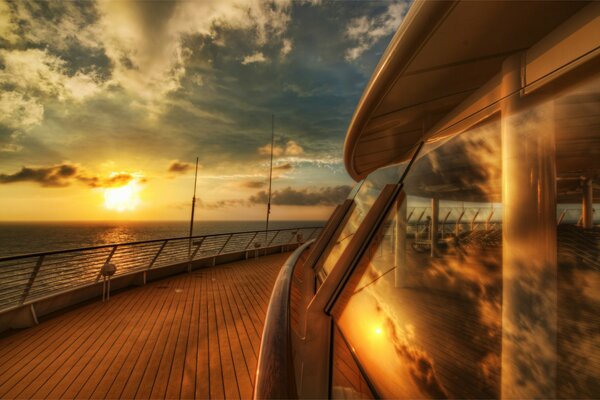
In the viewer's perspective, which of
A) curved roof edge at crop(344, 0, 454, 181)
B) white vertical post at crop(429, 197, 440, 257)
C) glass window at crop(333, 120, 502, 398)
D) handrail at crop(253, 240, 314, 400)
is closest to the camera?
handrail at crop(253, 240, 314, 400)

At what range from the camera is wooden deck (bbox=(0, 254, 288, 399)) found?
2.30 metres

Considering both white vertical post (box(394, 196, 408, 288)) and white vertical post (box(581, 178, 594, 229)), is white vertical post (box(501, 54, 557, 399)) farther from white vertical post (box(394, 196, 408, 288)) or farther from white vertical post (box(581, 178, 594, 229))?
white vertical post (box(394, 196, 408, 288))

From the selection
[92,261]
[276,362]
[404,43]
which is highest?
[404,43]

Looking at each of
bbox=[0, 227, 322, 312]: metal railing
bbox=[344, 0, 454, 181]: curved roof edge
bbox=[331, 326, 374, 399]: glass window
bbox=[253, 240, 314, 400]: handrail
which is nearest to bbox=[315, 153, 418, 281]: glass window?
bbox=[344, 0, 454, 181]: curved roof edge

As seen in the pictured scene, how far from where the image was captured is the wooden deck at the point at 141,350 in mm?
2301

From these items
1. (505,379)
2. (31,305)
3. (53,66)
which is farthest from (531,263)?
(53,66)

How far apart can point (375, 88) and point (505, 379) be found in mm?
2163

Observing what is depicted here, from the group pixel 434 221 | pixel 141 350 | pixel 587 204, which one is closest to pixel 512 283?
pixel 587 204

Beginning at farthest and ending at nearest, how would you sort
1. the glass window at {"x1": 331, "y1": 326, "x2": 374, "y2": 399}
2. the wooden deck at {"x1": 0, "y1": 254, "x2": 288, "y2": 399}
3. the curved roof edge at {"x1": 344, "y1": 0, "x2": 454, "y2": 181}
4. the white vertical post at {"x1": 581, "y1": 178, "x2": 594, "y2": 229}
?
the wooden deck at {"x1": 0, "y1": 254, "x2": 288, "y2": 399} → the glass window at {"x1": 331, "y1": 326, "x2": 374, "y2": 399} → the white vertical post at {"x1": 581, "y1": 178, "x2": 594, "y2": 229} → the curved roof edge at {"x1": 344, "y1": 0, "x2": 454, "y2": 181}

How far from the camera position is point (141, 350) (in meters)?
2.92

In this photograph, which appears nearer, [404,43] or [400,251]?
[404,43]

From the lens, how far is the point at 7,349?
2.99 metres

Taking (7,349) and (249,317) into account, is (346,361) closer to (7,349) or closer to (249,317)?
(249,317)

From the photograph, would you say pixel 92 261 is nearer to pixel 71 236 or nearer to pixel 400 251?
pixel 400 251
